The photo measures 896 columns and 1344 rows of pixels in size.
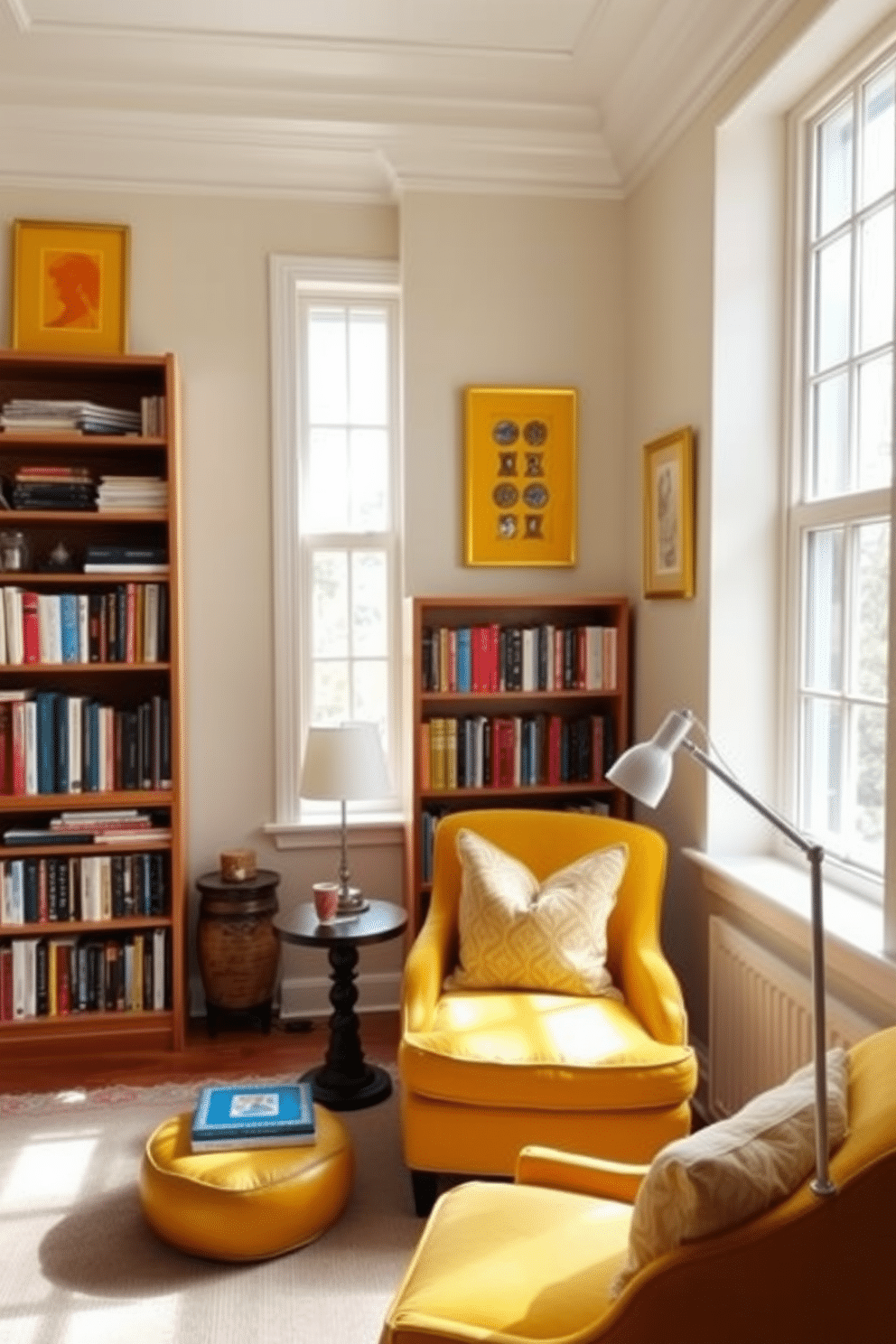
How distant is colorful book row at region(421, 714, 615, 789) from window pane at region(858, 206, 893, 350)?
1517 mm

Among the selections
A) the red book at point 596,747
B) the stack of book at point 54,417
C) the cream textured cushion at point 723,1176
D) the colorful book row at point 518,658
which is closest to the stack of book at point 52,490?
the stack of book at point 54,417

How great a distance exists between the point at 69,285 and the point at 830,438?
254 cm

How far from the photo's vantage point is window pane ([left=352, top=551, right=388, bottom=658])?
378 centimetres

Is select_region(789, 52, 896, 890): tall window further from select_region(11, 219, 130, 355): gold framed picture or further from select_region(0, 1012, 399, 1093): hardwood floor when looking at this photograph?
select_region(11, 219, 130, 355): gold framed picture

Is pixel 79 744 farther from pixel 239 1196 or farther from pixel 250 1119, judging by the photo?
pixel 239 1196

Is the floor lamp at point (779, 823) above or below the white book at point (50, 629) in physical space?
below

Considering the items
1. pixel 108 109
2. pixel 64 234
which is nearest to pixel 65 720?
pixel 64 234

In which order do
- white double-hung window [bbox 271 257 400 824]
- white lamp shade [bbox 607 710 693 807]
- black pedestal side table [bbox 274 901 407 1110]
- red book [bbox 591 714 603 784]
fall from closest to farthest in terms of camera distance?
white lamp shade [bbox 607 710 693 807] → black pedestal side table [bbox 274 901 407 1110] → red book [bbox 591 714 603 784] → white double-hung window [bbox 271 257 400 824]

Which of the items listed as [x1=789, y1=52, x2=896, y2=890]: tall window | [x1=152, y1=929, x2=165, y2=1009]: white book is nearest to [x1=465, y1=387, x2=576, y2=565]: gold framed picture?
[x1=789, y1=52, x2=896, y2=890]: tall window

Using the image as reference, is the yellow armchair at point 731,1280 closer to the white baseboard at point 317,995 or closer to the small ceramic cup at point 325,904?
the small ceramic cup at point 325,904

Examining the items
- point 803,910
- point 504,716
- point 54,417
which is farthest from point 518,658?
point 54,417

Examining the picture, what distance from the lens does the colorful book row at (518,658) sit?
3.39 meters

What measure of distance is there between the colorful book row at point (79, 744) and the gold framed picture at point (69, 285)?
1208mm

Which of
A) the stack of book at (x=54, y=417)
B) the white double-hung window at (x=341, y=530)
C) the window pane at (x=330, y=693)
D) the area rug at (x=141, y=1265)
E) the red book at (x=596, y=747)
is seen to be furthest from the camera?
the window pane at (x=330, y=693)
